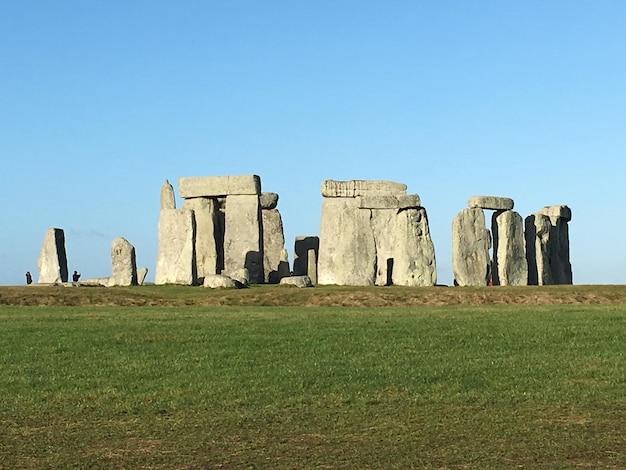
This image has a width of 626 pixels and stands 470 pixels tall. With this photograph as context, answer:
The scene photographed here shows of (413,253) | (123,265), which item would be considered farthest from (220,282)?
(413,253)

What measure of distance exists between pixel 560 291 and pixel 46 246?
56.2ft

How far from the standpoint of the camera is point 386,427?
36.5ft

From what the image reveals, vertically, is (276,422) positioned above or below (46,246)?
below

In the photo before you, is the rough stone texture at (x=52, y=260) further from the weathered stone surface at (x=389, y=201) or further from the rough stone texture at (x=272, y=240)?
the weathered stone surface at (x=389, y=201)

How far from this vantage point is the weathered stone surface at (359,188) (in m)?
39.5

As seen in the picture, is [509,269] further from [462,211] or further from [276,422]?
[276,422]

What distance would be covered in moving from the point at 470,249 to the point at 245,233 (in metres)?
7.43

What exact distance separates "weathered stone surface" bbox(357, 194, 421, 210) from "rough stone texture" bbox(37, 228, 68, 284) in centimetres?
1000

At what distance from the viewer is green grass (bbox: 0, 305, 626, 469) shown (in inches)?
395

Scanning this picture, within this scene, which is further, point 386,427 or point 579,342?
point 579,342

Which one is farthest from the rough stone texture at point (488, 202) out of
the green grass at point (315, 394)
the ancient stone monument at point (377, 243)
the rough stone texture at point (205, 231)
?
the green grass at point (315, 394)

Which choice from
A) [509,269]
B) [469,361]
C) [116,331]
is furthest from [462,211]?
[469,361]

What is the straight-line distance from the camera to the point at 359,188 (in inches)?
1569

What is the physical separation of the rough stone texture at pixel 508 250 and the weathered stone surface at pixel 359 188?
12.3 ft
